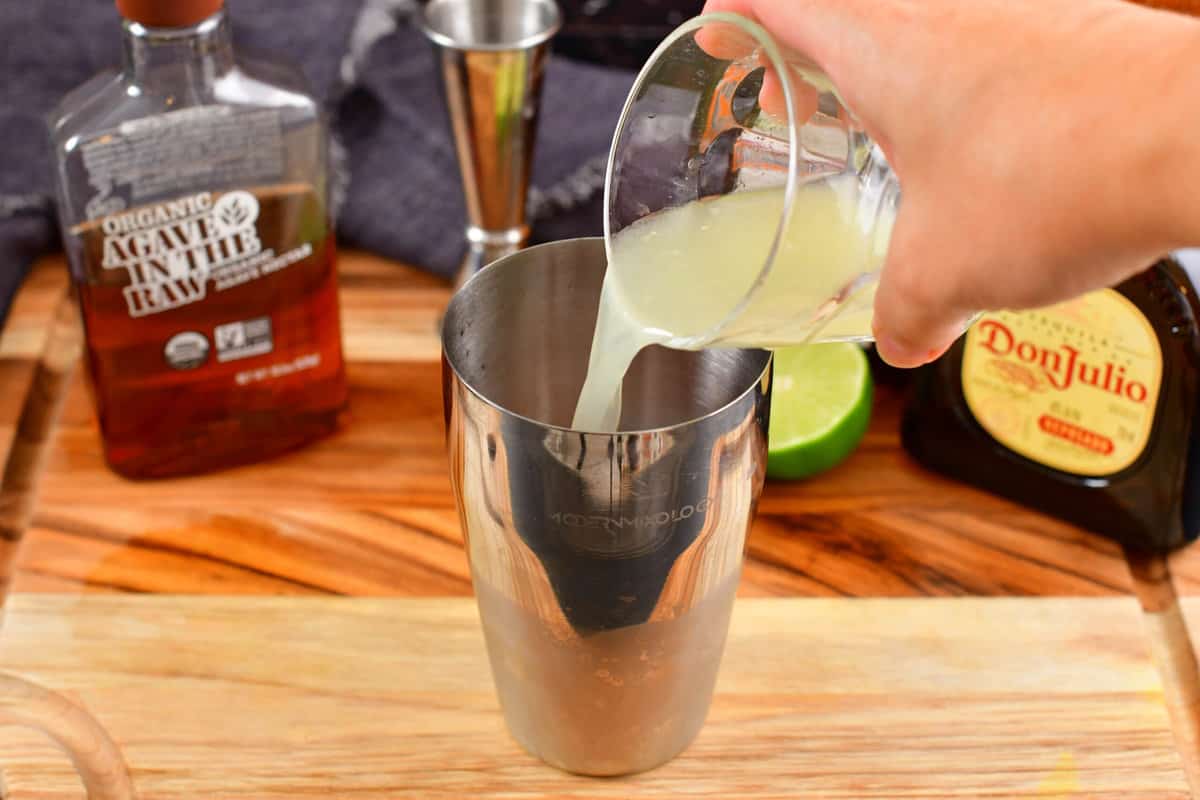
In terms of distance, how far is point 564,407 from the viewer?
0.85 m

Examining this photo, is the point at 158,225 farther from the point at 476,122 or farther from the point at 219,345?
the point at 476,122

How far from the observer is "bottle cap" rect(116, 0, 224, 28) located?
2.89ft

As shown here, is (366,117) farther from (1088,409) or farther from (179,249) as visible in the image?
(1088,409)

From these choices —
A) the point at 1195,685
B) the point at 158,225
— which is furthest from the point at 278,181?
the point at 1195,685

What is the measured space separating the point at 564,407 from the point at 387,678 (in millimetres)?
206

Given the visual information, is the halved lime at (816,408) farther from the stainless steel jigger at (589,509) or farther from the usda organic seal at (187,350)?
the usda organic seal at (187,350)

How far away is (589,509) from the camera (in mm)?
666

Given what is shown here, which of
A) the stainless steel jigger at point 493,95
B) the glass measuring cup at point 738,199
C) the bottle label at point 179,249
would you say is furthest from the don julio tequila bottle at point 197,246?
the glass measuring cup at point 738,199

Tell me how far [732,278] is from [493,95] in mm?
415

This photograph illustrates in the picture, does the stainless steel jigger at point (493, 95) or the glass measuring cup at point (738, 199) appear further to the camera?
the stainless steel jigger at point (493, 95)

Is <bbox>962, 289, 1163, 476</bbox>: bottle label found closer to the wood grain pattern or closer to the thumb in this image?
the wood grain pattern

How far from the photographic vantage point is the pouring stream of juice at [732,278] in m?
0.62

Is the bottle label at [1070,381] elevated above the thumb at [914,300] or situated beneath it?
situated beneath

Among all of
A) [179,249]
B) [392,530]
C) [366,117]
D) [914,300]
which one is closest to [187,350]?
[179,249]
